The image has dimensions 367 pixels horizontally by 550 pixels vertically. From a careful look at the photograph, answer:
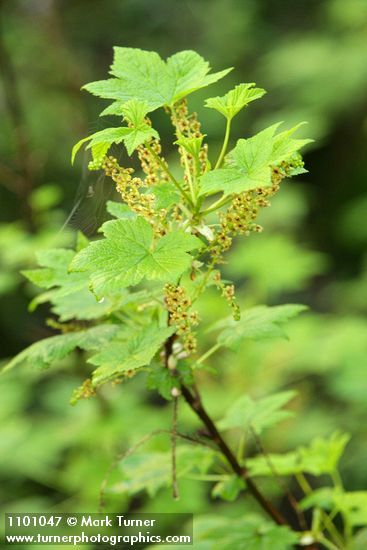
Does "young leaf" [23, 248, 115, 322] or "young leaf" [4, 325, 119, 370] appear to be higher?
"young leaf" [23, 248, 115, 322]

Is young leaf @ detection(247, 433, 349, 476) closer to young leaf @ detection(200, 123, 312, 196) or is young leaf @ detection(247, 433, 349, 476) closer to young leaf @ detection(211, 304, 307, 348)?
young leaf @ detection(211, 304, 307, 348)

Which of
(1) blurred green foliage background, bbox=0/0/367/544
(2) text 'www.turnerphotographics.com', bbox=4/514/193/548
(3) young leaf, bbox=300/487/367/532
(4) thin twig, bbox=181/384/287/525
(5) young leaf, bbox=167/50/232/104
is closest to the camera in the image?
(5) young leaf, bbox=167/50/232/104

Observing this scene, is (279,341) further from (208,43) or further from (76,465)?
(208,43)

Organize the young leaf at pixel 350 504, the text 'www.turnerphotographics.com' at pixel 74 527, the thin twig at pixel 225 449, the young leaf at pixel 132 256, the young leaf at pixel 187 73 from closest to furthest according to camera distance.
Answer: the young leaf at pixel 132 256
the young leaf at pixel 187 73
the thin twig at pixel 225 449
the young leaf at pixel 350 504
the text 'www.turnerphotographics.com' at pixel 74 527

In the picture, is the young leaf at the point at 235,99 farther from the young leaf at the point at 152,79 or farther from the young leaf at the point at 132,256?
the young leaf at the point at 132,256

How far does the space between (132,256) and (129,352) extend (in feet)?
0.50

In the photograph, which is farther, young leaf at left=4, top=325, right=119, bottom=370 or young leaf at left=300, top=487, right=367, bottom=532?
young leaf at left=300, top=487, right=367, bottom=532

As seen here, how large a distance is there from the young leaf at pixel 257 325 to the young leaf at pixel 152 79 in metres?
0.37

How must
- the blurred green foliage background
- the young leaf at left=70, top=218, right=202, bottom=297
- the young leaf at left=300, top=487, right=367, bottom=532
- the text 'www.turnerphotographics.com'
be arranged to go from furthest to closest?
the blurred green foliage background < the text 'www.turnerphotographics.com' < the young leaf at left=300, top=487, right=367, bottom=532 < the young leaf at left=70, top=218, right=202, bottom=297

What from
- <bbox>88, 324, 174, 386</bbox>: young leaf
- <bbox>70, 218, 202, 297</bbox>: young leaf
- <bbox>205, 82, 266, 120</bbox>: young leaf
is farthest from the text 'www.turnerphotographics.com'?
<bbox>205, 82, 266, 120</bbox>: young leaf

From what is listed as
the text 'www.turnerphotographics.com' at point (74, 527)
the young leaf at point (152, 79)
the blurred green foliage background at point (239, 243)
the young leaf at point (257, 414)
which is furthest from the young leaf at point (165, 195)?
the text 'www.turnerphotographics.com' at point (74, 527)

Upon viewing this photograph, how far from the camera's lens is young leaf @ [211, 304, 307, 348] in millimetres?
1034

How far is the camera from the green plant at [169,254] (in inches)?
33.2

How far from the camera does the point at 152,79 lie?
37.7 inches
